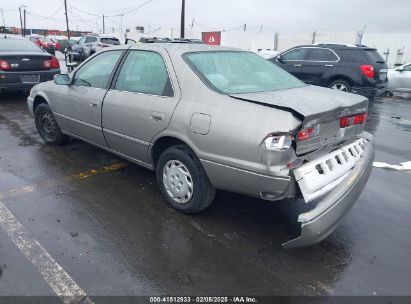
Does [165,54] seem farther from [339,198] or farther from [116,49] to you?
[339,198]

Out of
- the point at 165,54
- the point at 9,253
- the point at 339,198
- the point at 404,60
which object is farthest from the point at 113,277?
the point at 404,60

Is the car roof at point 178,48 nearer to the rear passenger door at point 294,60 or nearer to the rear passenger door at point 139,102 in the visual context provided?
the rear passenger door at point 139,102

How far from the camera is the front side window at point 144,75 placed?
350cm

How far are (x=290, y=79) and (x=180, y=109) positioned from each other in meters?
1.44

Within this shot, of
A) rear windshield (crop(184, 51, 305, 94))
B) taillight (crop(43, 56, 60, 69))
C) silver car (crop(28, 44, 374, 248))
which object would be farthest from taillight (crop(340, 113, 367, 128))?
taillight (crop(43, 56, 60, 69))

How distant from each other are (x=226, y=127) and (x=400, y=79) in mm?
11849

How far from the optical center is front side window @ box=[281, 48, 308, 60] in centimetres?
1069

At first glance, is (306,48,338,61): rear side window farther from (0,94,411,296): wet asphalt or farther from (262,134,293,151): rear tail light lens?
(262,134,293,151): rear tail light lens

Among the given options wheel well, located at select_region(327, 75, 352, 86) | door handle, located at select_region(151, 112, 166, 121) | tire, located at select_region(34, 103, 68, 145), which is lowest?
tire, located at select_region(34, 103, 68, 145)

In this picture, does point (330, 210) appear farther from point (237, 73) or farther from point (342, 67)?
point (342, 67)

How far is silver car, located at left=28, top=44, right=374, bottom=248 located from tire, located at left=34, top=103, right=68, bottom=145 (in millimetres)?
946

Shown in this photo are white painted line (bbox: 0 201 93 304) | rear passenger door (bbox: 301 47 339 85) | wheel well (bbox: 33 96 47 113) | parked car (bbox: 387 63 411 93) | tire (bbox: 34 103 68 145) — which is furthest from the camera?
parked car (bbox: 387 63 411 93)

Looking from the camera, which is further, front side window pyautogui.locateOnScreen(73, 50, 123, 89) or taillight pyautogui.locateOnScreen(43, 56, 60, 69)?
taillight pyautogui.locateOnScreen(43, 56, 60, 69)

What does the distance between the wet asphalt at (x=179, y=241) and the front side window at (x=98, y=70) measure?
110 cm
